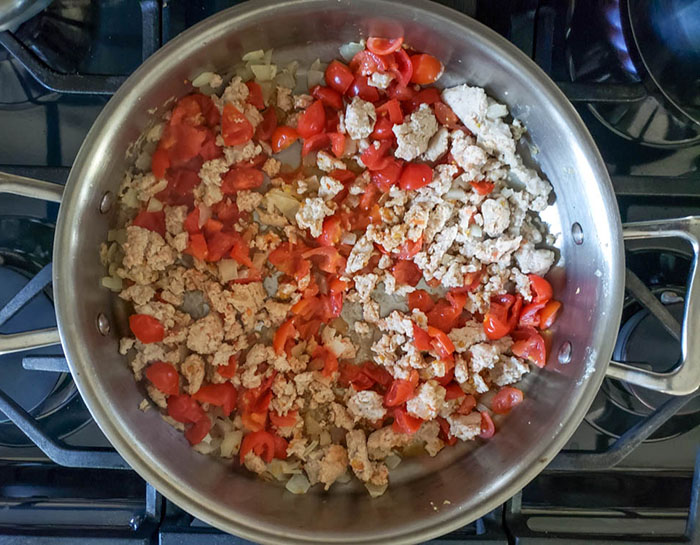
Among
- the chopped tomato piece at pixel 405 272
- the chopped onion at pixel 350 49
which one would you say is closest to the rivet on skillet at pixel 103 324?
the chopped tomato piece at pixel 405 272

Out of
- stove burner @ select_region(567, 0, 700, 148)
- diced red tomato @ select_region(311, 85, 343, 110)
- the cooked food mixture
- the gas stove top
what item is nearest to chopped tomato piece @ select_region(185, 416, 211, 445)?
the cooked food mixture

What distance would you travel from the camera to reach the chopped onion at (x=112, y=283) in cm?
121

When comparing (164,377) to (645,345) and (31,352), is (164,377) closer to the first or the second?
(31,352)

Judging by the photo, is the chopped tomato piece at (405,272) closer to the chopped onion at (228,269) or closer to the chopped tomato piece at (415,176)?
the chopped tomato piece at (415,176)

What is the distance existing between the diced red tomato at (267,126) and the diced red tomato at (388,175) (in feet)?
0.77

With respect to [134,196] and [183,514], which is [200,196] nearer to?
[134,196]

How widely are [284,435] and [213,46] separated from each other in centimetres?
80

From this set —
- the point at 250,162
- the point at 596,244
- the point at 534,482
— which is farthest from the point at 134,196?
the point at 534,482

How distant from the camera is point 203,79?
1194 millimetres

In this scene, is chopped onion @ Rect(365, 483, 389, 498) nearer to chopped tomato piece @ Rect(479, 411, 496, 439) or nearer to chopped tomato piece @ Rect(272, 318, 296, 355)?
chopped tomato piece @ Rect(479, 411, 496, 439)

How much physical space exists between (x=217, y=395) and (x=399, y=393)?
1.27 feet

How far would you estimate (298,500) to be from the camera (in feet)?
4.29

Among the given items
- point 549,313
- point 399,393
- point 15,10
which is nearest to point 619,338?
point 549,313

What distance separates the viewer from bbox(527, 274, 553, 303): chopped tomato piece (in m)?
1.31
